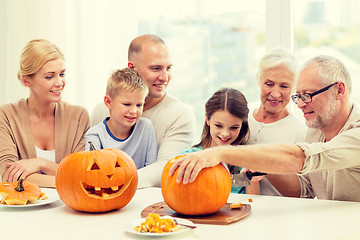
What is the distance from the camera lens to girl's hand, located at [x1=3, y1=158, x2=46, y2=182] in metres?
2.39

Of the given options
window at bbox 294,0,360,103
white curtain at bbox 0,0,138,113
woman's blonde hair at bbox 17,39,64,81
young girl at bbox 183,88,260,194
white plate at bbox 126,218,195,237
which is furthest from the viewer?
white curtain at bbox 0,0,138,113

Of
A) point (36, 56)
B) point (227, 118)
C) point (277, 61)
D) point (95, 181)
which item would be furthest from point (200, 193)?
point (36, 56)

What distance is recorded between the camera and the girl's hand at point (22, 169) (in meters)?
2.39

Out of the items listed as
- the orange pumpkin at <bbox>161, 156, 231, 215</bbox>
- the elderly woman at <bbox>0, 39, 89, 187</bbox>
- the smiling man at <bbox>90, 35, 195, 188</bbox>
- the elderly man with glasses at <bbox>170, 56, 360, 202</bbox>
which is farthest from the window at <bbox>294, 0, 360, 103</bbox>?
the orange pumpkin at <bbox>161, 156, 231, 215</bbox>

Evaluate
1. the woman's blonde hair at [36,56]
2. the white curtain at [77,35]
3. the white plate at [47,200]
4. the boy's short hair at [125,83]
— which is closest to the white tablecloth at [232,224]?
the white plate at [47,200]

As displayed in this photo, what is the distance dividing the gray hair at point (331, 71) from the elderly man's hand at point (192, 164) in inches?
29.5

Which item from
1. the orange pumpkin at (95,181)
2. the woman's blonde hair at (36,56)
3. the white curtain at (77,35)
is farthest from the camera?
the white curtain at (77,35)

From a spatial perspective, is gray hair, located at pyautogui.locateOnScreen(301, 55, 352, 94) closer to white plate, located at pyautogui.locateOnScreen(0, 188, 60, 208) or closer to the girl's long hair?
the girl's long hair

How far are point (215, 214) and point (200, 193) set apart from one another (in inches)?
Result: 3.9

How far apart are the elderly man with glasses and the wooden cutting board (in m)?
0.12

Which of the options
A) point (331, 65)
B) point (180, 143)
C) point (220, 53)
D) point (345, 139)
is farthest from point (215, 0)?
point (345, 139)

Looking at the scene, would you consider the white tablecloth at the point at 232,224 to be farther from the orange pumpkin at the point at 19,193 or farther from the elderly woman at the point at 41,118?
the elderly woman at the point at 41,118

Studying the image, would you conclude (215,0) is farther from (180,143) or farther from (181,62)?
(180,143)

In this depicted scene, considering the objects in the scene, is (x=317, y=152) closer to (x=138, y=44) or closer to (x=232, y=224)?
(x=232, y=224)
